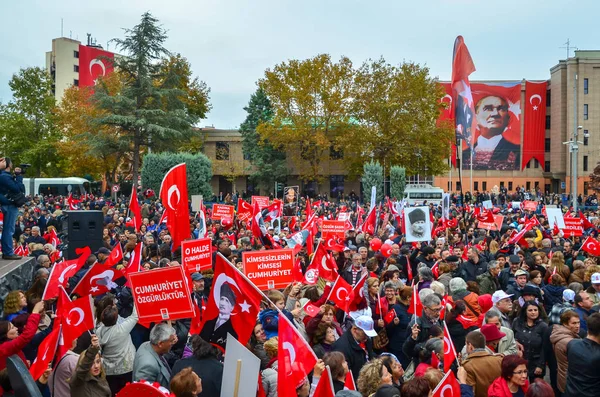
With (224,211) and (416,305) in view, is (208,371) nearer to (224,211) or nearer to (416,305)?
(416,305)

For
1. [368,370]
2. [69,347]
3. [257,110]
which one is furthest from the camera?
[257,110]

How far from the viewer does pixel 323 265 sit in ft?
34.9

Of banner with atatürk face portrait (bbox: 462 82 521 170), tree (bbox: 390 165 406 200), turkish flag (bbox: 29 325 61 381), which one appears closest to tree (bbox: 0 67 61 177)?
tree (bbox: 390 165 406 200)

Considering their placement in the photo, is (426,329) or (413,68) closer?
(426,329)

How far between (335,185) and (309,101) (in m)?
12.7

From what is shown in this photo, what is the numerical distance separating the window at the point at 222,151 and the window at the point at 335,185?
36.8 feet

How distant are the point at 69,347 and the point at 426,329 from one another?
12.8 feet

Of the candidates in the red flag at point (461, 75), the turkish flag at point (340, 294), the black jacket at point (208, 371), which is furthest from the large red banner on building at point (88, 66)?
the black jacket at point (208, 371)

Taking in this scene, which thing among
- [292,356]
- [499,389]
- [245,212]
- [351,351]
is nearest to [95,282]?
[351,351]

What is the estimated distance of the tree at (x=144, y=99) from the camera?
4000cm

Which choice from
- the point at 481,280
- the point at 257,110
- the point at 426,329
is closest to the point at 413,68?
the point at 257,110

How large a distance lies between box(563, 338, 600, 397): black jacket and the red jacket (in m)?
0.76

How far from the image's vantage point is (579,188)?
6619cm

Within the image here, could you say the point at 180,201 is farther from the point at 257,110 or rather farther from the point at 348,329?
the point at 257,110
